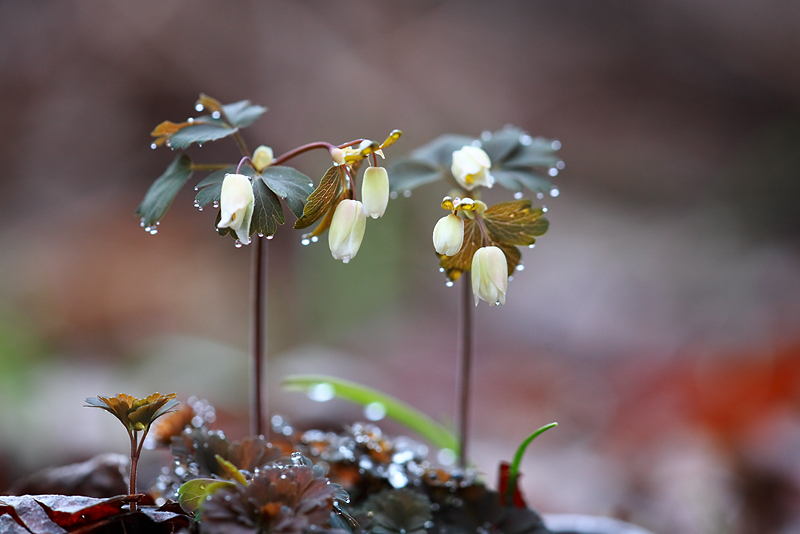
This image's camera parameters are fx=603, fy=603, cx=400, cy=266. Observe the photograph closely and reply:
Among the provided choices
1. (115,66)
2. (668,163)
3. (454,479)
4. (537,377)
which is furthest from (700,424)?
(115,66)

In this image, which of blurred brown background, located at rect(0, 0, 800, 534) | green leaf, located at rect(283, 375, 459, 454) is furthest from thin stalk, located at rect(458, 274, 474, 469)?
blurred brown background, located at rect(0, 0, 800, 534)

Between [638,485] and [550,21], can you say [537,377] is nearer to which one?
[638,485]

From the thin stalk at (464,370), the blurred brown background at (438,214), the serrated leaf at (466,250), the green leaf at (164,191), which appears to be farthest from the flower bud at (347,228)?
the blurred brown background at (438,214)

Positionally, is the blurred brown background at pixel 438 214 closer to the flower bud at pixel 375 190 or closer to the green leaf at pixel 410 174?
the green leaf at pixel 410 174

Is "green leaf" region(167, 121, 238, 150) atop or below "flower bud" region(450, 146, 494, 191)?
atop

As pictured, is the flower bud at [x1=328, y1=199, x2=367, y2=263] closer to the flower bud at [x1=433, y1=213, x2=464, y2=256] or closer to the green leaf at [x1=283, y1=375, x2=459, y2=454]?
the flower bud at [x1=433, y1=213, x2=464, y2=256]

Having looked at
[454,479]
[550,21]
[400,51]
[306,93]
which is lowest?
[454,479]

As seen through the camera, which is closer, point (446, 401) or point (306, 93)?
point (446, 401)
